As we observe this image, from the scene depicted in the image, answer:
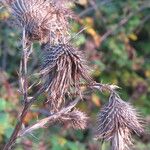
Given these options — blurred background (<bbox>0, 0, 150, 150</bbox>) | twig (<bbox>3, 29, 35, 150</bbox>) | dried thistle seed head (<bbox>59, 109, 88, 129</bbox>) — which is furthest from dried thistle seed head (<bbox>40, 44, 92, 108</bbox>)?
blurred background (<bbox>0, 0, 150, 150</bbox>)

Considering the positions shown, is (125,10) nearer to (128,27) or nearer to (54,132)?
(128,27)

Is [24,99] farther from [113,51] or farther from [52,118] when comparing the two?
[113,51]

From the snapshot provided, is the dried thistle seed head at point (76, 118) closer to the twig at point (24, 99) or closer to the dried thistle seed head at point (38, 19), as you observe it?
the twig at point (24, 99)

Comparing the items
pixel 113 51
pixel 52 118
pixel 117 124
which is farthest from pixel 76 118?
pixel 113 51

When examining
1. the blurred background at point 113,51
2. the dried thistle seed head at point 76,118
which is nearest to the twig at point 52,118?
the dried thistle seed head at point 76,118

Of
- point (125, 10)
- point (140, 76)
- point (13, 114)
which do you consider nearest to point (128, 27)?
point (125, 10)
